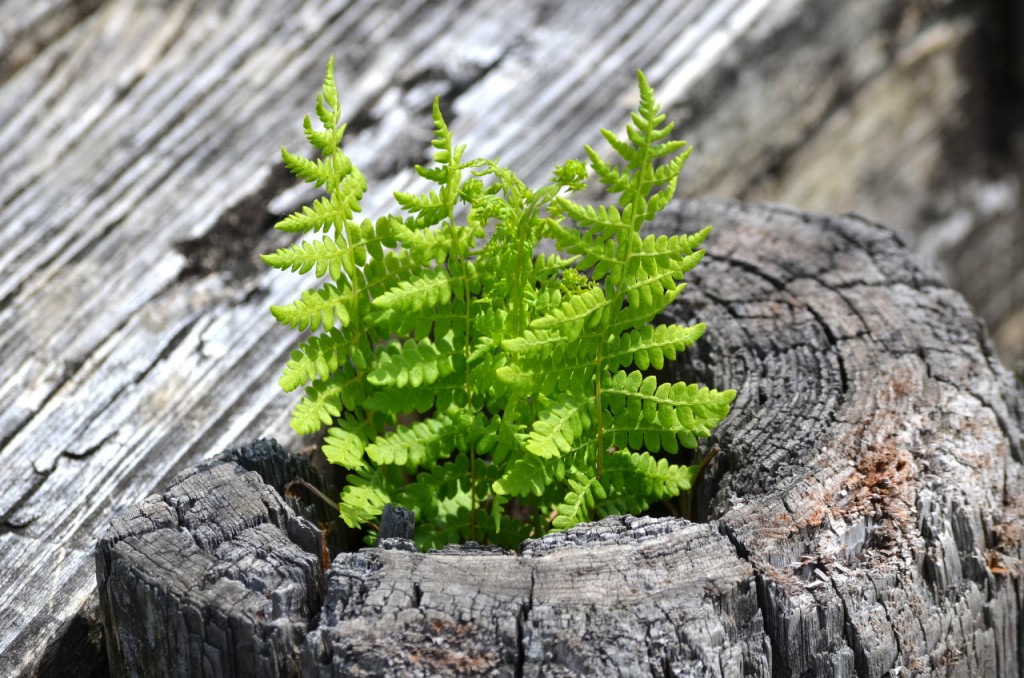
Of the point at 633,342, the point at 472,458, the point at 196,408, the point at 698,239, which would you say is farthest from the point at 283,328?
the point at 698,239

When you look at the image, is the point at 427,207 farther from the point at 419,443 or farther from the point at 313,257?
the point at 419,443

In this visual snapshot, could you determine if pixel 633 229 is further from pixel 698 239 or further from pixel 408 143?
pixel 408 143

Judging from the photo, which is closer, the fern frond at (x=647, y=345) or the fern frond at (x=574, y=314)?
the fern frond at (x=574, y=314)

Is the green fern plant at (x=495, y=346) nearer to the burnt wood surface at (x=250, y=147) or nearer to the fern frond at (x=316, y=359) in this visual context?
the fern frond at (x=316, y=359)

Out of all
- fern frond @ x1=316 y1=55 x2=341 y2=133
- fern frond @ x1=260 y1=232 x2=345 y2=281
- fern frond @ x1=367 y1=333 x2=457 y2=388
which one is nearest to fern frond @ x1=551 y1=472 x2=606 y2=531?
fern frond @ x1=367 y1=333 x2=457 y2=388

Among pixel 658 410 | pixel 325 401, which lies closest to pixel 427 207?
pixel 325 401

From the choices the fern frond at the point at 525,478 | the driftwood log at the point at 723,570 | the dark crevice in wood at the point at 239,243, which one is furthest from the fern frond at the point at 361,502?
the dark crevice in wood at the point at 239,243
